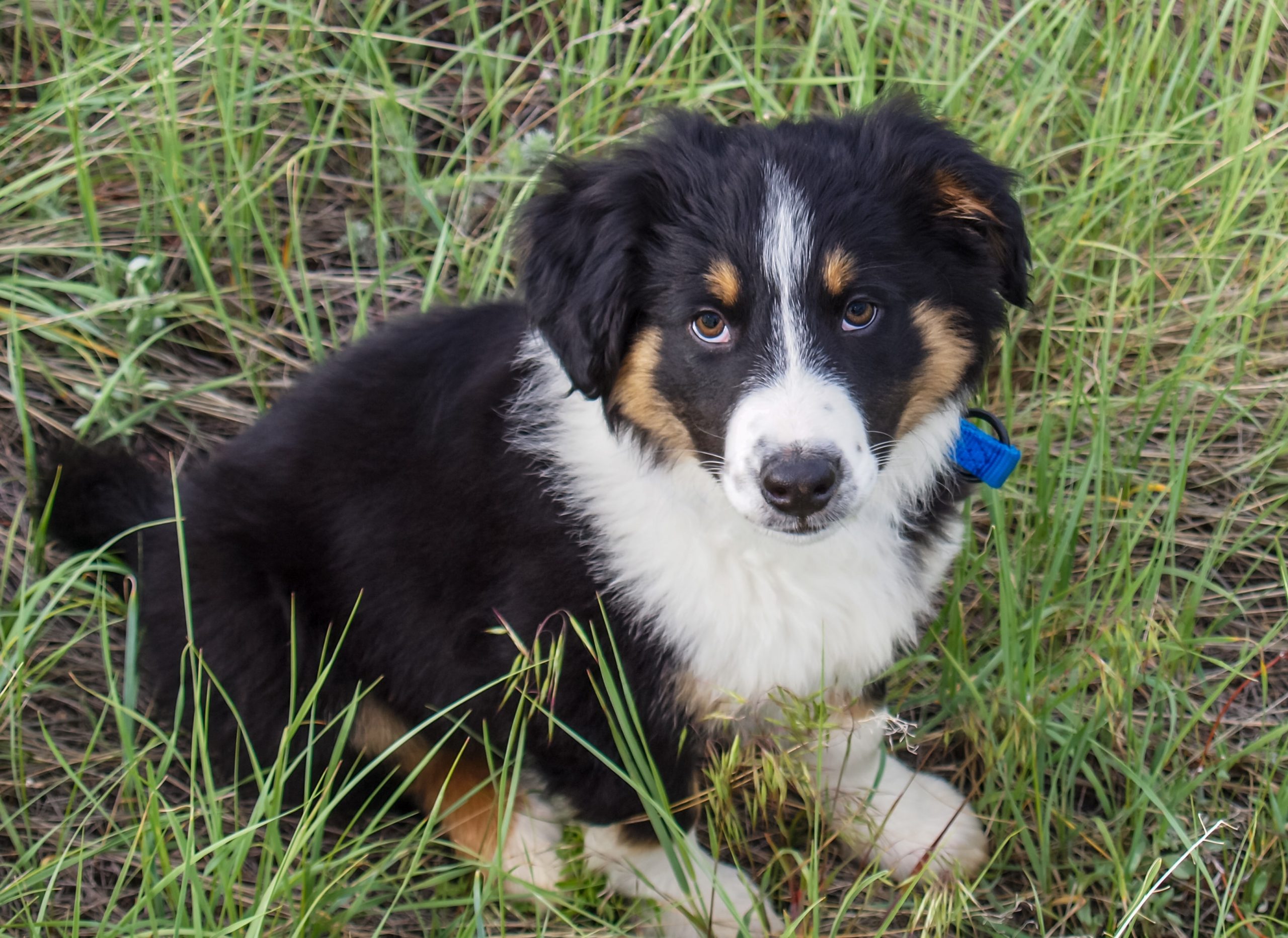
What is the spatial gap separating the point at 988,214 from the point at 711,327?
0.53m

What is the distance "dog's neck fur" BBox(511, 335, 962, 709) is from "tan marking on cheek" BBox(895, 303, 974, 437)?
0.07 meters

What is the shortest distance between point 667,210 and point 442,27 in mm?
2226

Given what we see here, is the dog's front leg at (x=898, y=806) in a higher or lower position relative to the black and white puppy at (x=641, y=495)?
lower

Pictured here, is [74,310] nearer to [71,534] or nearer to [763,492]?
[71,534]

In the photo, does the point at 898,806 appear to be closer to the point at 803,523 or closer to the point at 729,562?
the point at 729,562

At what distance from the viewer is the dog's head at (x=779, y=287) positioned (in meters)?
1.98

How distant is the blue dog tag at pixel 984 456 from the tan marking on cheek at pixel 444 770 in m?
1.25

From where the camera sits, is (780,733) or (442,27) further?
(442,27)

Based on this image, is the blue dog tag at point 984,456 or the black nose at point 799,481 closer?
the black nose at point 799,481

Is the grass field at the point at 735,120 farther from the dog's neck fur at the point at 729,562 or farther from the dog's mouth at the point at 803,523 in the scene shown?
the dog's mouth at the point at 803,523

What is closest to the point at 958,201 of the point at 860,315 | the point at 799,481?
the point at 860,315

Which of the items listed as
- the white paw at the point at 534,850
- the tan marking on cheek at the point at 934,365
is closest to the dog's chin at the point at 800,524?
the tan marking on cheek at the point at 934,365

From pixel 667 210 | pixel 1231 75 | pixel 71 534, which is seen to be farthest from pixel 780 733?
pixel 1231 75

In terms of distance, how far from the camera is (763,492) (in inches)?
76.4
